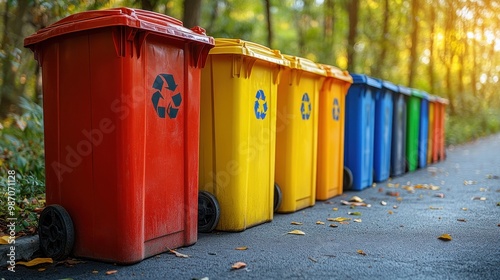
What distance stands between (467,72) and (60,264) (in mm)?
31204

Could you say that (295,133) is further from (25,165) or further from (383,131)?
(383,131)

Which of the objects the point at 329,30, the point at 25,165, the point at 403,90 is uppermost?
the point at 329,30

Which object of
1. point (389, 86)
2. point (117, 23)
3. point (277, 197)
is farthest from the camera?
point (389, 86)

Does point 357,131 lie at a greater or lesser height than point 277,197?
greater

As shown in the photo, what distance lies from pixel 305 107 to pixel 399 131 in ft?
13.4

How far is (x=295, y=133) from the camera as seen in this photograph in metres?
5.91

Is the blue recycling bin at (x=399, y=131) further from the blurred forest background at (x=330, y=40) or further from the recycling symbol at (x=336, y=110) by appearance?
the blurred forest background at (x=330, y=40)

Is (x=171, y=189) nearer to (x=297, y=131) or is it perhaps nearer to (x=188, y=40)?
(x=188, y=40)

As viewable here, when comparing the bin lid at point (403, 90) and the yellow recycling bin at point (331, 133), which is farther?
the bin lid at point (403, 90)

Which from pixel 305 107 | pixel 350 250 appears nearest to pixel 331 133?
pixel 305 107

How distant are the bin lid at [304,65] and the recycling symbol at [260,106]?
0.64 meters

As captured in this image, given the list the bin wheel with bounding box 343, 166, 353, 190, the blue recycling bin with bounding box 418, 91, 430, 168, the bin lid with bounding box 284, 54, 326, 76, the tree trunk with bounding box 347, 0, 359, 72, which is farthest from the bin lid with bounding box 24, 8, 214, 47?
the tree trunk with bounding box 347, 0, 359, 72

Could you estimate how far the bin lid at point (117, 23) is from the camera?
361cm

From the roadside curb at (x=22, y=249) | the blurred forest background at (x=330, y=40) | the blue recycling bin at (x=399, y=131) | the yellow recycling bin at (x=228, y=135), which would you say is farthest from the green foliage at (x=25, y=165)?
the blue recycling bin at (x=399, y=131)
